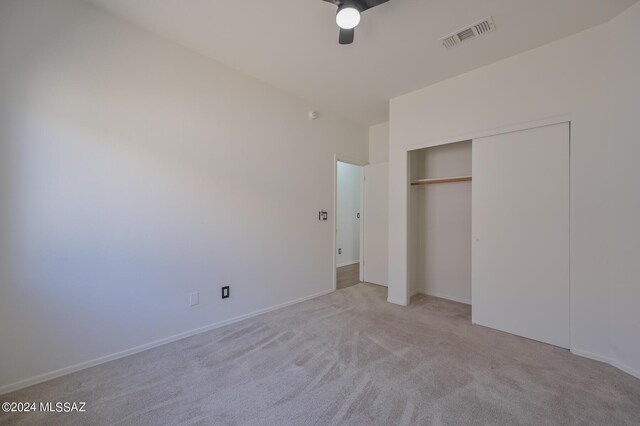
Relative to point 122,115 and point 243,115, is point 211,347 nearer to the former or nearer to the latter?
point 122,115

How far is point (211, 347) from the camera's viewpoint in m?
2.37

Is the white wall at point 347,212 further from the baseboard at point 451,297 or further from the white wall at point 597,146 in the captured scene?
the white wall at point 597,146

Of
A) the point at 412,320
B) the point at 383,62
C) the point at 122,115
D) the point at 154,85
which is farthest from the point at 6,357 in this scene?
the point at 383,62

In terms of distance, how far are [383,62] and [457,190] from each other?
77.6 inches

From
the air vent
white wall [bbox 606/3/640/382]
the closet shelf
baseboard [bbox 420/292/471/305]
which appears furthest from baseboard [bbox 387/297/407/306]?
the air vent

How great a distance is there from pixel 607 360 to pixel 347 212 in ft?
14.4

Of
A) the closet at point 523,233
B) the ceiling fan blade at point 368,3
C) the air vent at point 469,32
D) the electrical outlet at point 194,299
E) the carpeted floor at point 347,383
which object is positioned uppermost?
the air vent at point 469,32

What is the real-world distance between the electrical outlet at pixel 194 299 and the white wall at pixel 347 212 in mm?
3562

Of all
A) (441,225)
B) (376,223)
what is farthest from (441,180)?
(376,223)

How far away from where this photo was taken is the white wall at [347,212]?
586 centimetres

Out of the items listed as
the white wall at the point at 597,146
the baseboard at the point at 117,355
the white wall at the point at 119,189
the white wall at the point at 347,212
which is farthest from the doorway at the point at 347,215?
the white wall at the point at 597,146

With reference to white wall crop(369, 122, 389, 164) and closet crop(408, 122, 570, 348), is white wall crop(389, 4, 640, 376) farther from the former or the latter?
white wall crop(369, 122, 389, 164)

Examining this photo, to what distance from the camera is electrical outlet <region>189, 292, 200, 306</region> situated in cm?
259

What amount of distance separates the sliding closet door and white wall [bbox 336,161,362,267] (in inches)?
126
